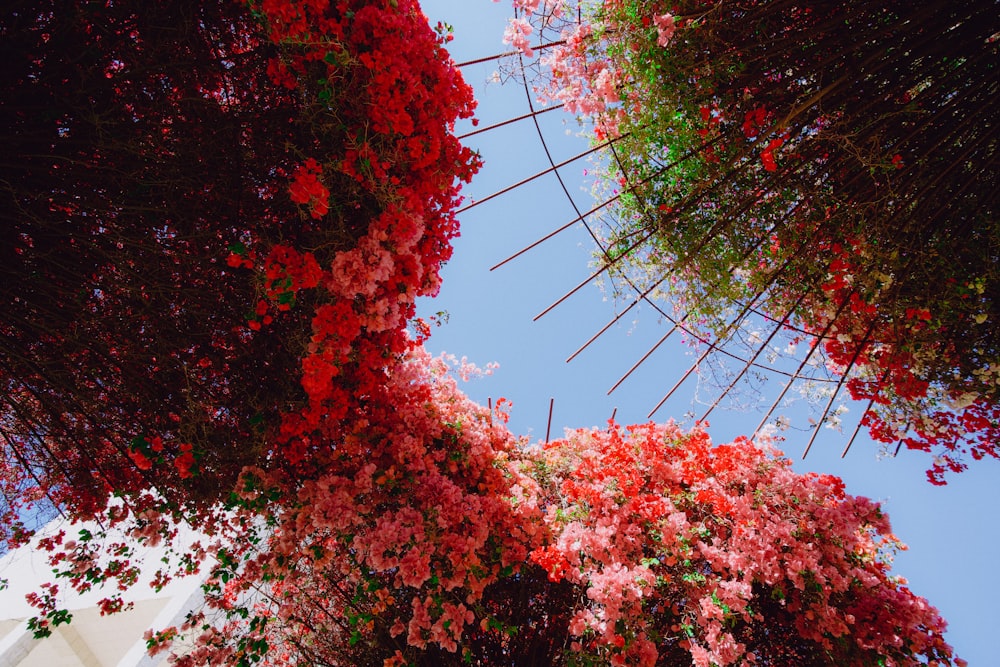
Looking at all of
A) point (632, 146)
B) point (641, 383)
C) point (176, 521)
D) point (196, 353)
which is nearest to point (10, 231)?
point (196, 353)

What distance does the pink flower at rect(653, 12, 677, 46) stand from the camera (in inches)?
111

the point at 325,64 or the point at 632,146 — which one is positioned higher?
the point at 632,146

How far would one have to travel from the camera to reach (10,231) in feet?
8.33

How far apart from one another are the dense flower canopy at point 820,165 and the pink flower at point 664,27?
16 millimetres

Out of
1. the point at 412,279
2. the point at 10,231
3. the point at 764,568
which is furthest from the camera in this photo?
the point at 764,568

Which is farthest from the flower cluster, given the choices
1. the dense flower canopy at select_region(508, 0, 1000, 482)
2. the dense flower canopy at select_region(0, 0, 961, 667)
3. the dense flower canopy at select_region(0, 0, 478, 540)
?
the dense flower canopy at select_region(0, 0, 478, 540)

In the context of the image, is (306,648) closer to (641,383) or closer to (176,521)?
(176,521)

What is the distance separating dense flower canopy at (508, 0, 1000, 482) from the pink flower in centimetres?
2

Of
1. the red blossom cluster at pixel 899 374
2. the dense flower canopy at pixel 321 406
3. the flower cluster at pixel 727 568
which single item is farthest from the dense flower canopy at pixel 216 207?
the red blossom cluster at pixel 899 374

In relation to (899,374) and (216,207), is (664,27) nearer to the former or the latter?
(216,207)

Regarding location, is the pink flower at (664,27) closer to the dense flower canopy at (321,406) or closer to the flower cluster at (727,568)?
the dense flower canopy at (321,406)

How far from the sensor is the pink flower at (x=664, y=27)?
2825 mm

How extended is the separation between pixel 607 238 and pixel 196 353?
3.32 meters

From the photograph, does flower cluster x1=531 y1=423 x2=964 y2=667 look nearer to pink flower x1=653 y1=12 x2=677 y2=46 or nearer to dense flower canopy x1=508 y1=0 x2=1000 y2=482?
dense flower canopy x1=508 y1=0 x2=1000 y2=482
